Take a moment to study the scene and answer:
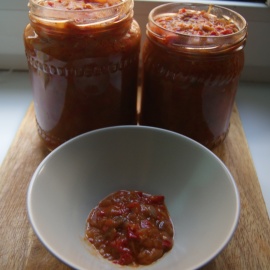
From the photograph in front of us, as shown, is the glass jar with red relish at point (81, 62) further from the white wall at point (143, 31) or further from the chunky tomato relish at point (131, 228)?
the white wall at point (143, 31)

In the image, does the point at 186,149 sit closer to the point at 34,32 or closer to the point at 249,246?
the point at 249,246

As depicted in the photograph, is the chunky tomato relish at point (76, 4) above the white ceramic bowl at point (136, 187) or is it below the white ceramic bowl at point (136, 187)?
above

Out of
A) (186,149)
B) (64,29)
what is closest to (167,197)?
(186,149)

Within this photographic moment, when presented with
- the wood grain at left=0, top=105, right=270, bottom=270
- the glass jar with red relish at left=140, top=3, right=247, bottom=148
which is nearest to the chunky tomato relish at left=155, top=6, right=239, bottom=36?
the glass jar with red relish at left=140, top=3, right=247, bottom=148

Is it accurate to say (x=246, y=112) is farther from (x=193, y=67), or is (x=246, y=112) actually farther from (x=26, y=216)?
(x=26, y=216)

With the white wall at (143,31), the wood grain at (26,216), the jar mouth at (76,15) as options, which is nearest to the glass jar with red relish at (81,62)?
the jar mouth at (76,15)

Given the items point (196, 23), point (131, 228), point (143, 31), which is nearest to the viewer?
point (131, 228)

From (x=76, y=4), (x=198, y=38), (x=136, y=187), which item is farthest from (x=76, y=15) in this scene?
(x=136, y=187)

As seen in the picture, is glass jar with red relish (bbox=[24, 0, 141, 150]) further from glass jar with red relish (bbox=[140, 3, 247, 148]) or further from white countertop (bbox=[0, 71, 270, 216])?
white countertop (bbox=[0, 71, 270, 216])
